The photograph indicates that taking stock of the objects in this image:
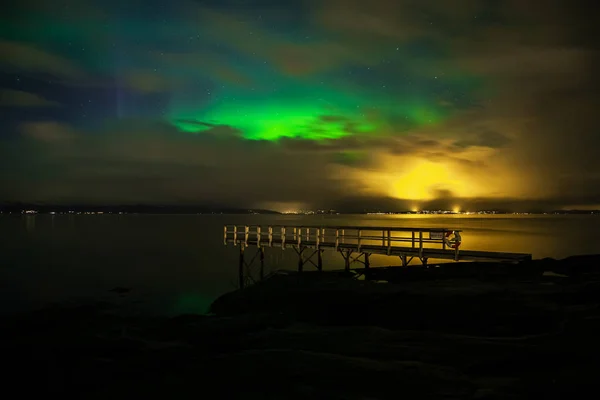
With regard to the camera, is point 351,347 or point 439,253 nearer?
point 351,347

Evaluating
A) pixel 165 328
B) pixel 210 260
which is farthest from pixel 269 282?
pixel 210 260

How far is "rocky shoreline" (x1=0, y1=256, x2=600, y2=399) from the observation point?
9227 millimetres

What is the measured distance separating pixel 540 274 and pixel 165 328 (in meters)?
16.7

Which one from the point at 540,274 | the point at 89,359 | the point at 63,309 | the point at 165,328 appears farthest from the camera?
the point at 63,309

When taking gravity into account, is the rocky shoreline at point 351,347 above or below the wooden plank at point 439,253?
below

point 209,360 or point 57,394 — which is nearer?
point 57,394

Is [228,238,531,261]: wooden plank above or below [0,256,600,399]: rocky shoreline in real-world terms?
above

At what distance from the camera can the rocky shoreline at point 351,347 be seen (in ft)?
30.3

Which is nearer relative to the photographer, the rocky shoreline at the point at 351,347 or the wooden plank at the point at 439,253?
the rocky shoreline at the point at 351,347

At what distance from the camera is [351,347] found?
A: 12.0 meters

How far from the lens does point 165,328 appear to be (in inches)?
655

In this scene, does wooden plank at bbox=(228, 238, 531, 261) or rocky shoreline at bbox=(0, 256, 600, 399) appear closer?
rocky shoreline at bbox=(0, 256, 600, 399)

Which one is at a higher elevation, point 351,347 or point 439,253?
point 439,253

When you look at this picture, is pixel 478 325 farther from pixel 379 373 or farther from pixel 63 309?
pixel 63 309
